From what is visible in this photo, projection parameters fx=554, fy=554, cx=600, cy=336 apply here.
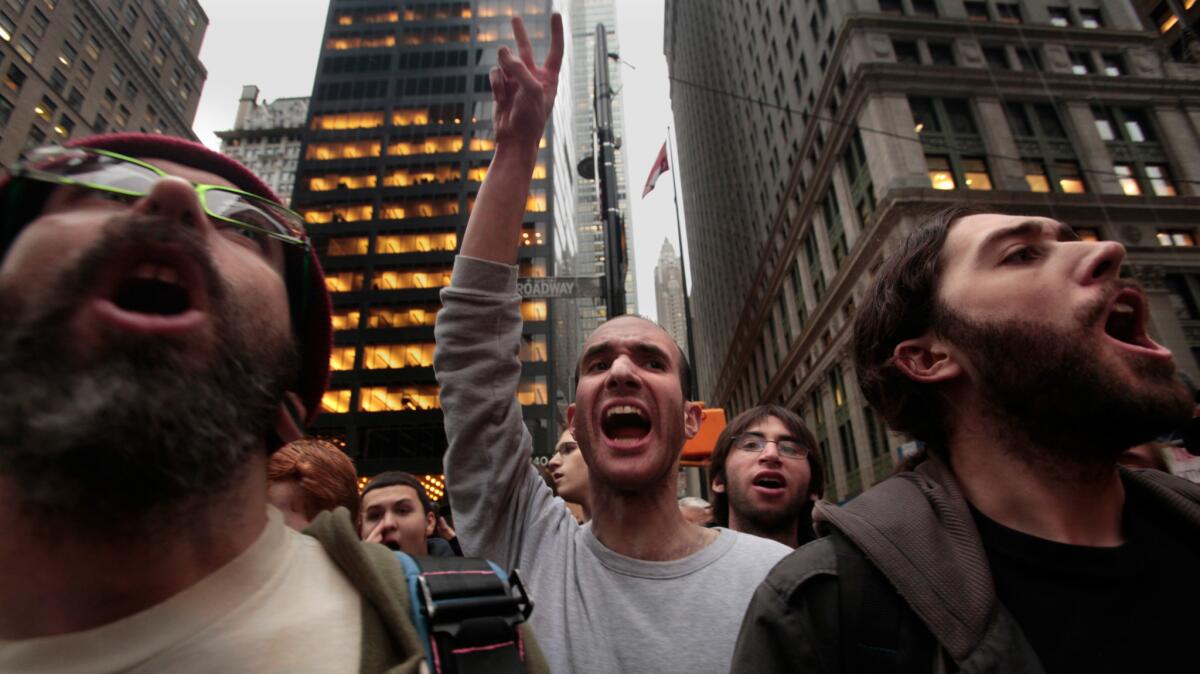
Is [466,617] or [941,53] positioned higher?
[941,53]

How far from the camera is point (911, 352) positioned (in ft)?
7.25

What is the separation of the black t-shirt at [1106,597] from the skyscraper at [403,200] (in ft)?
147

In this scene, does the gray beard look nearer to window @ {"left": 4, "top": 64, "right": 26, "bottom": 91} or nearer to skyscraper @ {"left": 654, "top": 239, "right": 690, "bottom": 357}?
window @ {"left": 4, "top": 64, "right": 26, "bottom": 91}

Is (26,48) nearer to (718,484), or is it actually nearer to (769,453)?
(718,484)

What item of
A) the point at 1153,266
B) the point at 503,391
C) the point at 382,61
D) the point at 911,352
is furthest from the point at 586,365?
the point at 382,61

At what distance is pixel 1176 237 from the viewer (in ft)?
86.4

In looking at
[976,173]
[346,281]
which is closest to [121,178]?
[976,173]

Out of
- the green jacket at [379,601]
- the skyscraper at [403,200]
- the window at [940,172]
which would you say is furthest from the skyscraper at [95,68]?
the window at [940,172]

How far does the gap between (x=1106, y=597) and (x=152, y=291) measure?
265 cm

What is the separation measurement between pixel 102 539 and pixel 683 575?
1783 millimetres

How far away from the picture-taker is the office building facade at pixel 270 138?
116 m

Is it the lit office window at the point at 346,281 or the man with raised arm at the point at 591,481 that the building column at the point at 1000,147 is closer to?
the man with raised arm at the point at 591,481

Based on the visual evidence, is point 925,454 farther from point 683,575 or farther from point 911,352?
point 683,575

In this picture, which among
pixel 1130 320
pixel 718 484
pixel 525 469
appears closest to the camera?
pixel 1130 320
